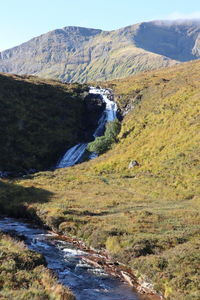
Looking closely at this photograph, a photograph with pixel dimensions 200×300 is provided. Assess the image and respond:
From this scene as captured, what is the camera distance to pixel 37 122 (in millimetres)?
86500

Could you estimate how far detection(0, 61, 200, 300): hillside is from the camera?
24.6m

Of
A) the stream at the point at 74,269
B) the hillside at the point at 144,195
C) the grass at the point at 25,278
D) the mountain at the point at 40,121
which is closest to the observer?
the grass at the point at 25,278

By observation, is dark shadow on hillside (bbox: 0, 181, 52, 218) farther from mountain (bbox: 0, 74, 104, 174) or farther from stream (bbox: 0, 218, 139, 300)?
mountain (bbox: 0, 74, 104, 174)

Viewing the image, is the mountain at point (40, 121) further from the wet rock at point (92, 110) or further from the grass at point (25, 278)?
the grass at point (25, 278)

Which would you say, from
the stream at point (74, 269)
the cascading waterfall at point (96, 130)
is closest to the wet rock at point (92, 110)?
the cascading waterfall at point (96, 130)

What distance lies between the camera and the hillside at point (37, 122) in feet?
246

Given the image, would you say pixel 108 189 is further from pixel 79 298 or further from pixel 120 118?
pixel 120 118

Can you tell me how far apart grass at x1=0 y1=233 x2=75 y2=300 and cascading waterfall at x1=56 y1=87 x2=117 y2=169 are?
5127cm

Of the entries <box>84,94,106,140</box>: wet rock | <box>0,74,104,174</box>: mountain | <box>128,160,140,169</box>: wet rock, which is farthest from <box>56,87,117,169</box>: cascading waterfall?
<box>128,160,140,169</box>: wet rock

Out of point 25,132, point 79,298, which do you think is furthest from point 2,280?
point 25,132

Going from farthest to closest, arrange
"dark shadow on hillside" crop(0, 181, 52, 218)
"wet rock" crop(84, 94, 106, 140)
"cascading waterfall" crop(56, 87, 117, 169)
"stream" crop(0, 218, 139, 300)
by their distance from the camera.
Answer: "wet rock" crop(84, 94, 106, 140) < "cascading waterfall" crop(56, 87, 117, 169) < "dark shadow on hillside" crop(0, 181, 52, 218) < "stream" crop(0, 218, 139, 300)

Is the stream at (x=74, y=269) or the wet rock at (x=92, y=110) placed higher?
the stream at (x=74, y=269)

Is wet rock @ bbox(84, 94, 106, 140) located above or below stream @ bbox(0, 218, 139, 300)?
below

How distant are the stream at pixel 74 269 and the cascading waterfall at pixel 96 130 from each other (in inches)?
1613
